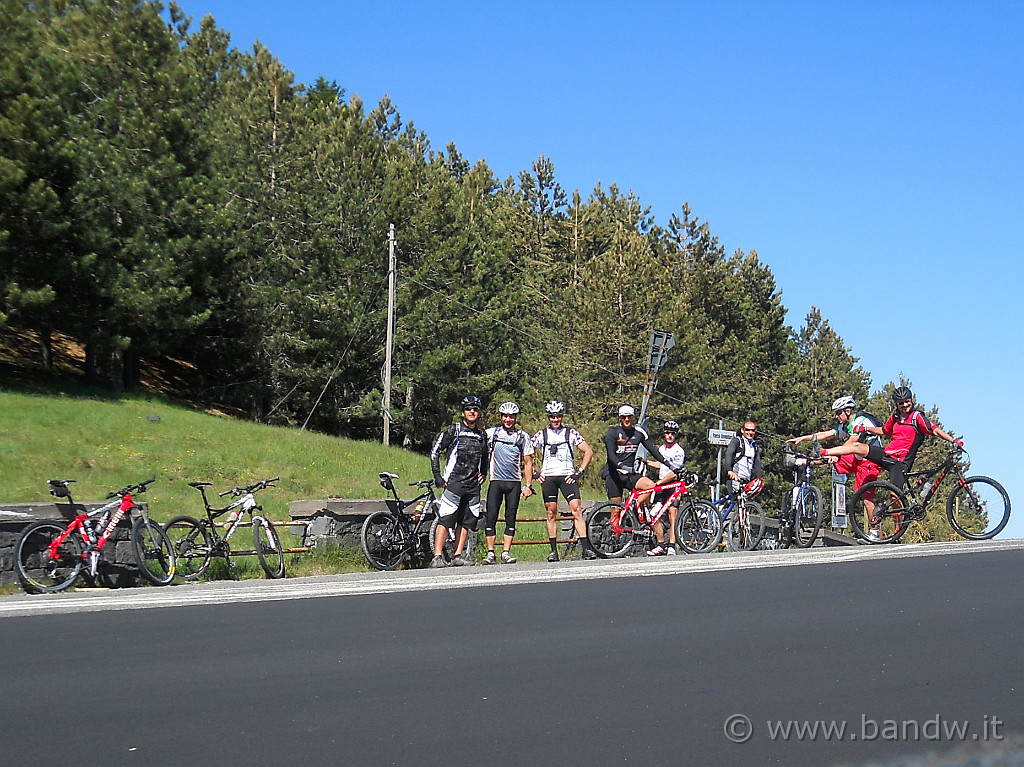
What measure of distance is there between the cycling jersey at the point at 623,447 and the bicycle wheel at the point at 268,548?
449 cm

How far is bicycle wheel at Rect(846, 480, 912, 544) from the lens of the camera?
15.2m

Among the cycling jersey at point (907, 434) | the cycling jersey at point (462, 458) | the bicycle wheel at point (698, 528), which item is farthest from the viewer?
the bicycle wheel at point (698, 528)

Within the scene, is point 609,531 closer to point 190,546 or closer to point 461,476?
point 461,476

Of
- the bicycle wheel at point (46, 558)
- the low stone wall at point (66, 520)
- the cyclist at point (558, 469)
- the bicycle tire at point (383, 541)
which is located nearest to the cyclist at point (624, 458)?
the cyclist at point (558, 469)

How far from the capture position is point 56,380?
44.6 meters

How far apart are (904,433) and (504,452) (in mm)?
5148

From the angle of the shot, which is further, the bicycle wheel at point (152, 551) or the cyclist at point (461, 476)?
the cyclist at point (461, 476)

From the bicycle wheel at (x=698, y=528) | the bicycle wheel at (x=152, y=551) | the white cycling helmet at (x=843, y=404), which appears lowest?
the bicycle wheel at (x=152, y=551)

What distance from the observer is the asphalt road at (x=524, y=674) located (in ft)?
15.7

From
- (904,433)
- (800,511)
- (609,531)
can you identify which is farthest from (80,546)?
(904,433)

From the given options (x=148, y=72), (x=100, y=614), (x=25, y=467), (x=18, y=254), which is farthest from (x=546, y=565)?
(x=148, y=72)

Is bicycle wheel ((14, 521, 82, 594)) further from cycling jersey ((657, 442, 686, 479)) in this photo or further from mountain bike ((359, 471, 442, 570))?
cycling jersey ((657, 442, 686, 479))

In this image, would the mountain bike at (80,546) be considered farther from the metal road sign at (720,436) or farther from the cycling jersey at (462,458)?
the metal road sign at (720,436)

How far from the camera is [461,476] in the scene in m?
14.1
